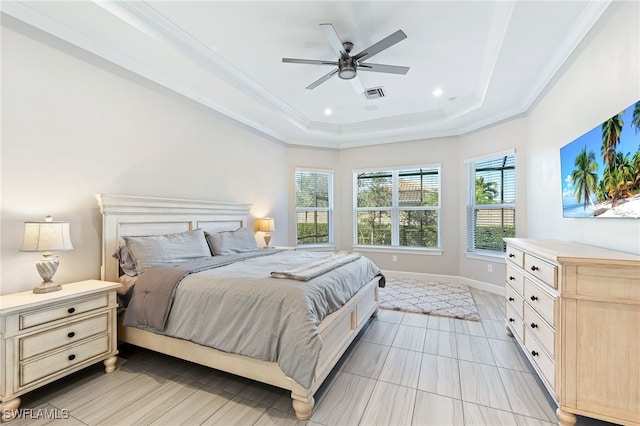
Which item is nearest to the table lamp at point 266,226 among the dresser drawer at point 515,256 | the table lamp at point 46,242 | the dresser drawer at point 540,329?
the table lamp at point 46,242

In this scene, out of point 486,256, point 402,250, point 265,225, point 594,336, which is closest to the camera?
point 594,336

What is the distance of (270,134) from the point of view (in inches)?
201

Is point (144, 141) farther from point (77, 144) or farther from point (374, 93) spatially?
point (374, 93)

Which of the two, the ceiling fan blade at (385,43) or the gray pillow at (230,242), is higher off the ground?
the ceiling fan blade at (385,43)

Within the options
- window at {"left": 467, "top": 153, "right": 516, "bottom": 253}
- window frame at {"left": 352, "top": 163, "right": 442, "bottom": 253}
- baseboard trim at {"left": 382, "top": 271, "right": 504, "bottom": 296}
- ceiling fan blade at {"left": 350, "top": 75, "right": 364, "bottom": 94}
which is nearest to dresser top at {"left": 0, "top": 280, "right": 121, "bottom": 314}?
ceiling fan blade at {"left": 350, "top": 75, "right": 364, "bottom": 94}

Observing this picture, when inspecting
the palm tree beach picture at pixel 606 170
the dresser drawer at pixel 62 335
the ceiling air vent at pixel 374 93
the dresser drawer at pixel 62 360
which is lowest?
the dresser drawer at pixel 62 360

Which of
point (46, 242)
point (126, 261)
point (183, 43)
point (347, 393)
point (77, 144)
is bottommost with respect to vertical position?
point (347, 393)

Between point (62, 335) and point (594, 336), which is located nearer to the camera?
point (594, 336)

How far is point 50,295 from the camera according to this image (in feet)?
6.63

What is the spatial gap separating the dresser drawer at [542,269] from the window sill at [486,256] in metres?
2.30

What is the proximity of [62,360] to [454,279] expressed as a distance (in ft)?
17.1

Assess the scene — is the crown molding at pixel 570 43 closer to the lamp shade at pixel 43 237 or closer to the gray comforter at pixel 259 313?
the gray comforter at pixel 259 313

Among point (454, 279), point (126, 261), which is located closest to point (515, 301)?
point (454, 279)

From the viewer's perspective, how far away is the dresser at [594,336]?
1543 mm
